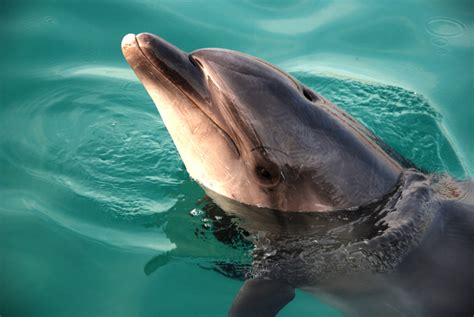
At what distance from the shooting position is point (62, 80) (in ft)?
30.5

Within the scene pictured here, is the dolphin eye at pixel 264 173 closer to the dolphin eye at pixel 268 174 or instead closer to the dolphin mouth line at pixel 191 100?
→ the dolphin eye at pixel 268 174

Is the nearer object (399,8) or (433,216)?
(433,216)

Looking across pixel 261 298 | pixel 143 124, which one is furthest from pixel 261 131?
pixel 143 124

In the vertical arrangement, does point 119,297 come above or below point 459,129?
below

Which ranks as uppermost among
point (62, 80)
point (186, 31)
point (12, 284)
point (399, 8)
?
point (399, 8)

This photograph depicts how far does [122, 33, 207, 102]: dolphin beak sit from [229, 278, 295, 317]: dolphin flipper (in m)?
1.85

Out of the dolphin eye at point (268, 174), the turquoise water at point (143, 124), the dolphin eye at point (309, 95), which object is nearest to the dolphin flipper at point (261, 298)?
the turquoise water at point (143, 124)

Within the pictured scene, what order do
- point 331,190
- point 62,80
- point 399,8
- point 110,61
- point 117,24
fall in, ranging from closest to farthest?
point 331,190 < point 62,80 < point 110,61 < point 117,24 < point 399,8

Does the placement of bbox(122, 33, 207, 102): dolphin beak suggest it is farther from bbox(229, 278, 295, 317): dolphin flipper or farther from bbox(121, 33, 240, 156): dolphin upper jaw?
bbox(229, 278, 295, 317): dolphin flipper

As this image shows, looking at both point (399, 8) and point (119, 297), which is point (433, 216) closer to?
point (119, 297)

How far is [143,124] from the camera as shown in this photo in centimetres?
850

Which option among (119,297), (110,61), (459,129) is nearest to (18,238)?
(119,297)

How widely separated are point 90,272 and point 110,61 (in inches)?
180

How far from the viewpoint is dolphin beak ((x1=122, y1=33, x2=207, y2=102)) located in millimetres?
5926
